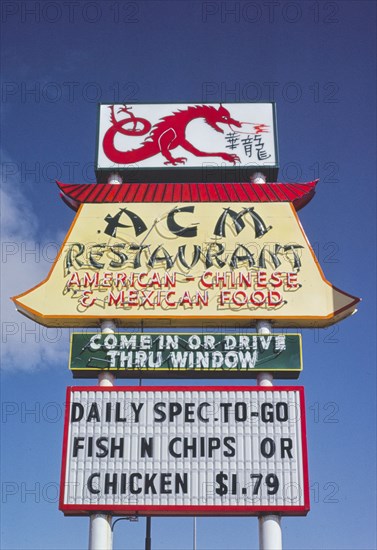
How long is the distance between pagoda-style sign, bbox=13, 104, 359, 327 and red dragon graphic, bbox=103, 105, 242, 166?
0.13ft

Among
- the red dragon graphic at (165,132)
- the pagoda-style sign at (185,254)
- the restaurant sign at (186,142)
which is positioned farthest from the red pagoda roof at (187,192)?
the red dragon graphic at (165,132)

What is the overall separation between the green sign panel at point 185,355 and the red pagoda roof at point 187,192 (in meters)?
3.45

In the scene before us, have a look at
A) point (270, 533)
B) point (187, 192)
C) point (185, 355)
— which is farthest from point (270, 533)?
point (187, 192)

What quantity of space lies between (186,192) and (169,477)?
6.60 meters

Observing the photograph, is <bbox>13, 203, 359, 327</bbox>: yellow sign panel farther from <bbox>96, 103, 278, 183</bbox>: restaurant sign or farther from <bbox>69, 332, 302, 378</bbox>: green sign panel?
<bbox>96, 103, 278, 183</bbox>: restaurant sign

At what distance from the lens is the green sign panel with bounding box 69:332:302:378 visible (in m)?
16.3

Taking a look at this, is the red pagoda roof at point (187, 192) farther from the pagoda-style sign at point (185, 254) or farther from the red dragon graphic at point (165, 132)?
the red dragon graphic at point (165, 132)

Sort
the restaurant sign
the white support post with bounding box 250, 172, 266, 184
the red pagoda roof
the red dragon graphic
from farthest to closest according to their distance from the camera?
the red dragon graphic < the restaurant sign < the white support post with bounding box 250, 172, 266, 184 < the red pagoda roof

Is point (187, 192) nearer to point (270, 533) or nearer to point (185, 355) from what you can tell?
point (185, 355)

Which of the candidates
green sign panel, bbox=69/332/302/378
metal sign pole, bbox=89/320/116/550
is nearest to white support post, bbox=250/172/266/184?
green sign panel, bbox=69/332/302/378

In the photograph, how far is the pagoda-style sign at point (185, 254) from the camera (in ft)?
55.5

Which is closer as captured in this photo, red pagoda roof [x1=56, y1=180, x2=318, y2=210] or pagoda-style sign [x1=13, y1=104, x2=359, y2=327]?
pagoda-style sign [x1=13, y1=104, x2=359, y2=327]

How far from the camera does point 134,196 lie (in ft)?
60.9

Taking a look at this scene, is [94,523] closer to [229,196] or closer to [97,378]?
[97,378]
